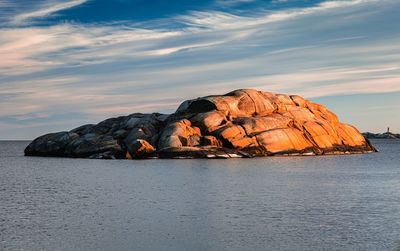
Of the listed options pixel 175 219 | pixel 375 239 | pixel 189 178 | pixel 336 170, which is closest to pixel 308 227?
pixel 375 239

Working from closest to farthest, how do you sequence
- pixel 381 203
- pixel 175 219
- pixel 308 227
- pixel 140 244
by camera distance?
1. pixel 140 244
2. pixel 308 227
3. pixel 175 219
4. pixel 381 203

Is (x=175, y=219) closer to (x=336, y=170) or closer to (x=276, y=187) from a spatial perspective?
(x=276, y=187)

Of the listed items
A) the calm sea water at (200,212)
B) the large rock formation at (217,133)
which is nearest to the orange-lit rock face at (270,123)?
the large rock formation at (217,133)

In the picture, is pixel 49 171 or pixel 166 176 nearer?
pixel 166 176

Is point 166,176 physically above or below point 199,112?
below

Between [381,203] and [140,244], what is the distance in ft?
70.0

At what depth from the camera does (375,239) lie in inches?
1054

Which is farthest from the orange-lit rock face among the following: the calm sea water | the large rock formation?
the calm sea water

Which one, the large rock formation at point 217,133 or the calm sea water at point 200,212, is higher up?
the large rock formation at point 217,133

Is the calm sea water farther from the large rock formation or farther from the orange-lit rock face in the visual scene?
the orange-lit rock face

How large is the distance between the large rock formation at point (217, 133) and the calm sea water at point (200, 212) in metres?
22.3

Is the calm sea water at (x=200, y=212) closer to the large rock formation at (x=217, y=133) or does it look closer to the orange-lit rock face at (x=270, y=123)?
the large rock formation at (x=217, y=133)

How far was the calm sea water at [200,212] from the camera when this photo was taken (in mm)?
26453

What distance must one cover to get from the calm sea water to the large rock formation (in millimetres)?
22346
